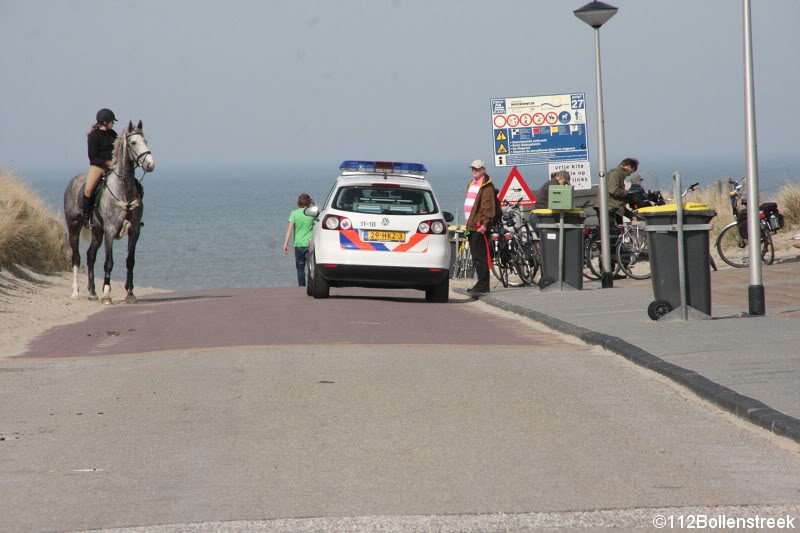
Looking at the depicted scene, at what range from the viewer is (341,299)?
21.2m

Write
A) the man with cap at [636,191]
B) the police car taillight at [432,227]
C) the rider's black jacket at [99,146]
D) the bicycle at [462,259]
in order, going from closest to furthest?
1. the police car taillight at [432,227]
2. the rider's black jacket at [99,146]
3. the man with cap at [636,191]
4. the bicycle at [462,259]

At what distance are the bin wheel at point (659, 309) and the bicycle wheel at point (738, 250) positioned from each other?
9.02 metres

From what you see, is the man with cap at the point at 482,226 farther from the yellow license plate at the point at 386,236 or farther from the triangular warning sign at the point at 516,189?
the triangular warning sign at the point at 516,189

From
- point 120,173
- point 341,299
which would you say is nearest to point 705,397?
point 341,299

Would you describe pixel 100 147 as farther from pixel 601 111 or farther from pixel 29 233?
pixel 601 111

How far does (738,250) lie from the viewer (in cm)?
2855

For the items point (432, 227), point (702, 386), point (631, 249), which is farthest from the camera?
point (631, 249)

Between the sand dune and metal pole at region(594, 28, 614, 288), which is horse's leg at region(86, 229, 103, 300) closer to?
the sand dune

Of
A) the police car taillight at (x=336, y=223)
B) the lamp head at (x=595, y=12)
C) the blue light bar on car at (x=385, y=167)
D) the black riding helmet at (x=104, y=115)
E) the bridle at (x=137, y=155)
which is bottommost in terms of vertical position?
the police car taillight at (x=336, y=223)

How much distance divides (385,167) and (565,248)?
2.88 m

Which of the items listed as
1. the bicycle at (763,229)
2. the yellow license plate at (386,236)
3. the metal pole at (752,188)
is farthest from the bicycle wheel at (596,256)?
the metal pole at (752,188)

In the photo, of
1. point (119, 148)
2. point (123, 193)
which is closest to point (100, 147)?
point (119, 148)

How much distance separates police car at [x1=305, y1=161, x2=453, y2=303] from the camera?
65.8ft

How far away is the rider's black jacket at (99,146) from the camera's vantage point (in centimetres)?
2206
